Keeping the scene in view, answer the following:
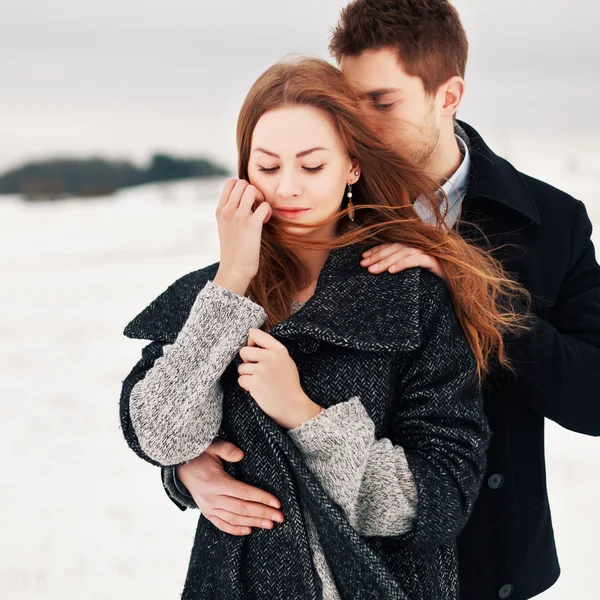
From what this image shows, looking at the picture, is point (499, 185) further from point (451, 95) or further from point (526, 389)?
point (526, 389)

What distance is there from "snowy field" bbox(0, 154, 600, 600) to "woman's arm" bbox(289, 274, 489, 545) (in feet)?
5.82

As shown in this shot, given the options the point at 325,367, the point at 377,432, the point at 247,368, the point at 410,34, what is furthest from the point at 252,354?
the point at 410,34

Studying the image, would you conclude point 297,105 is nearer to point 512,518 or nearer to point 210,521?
point 210,521

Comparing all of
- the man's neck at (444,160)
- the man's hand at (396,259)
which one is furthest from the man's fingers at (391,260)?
the man's neck at (444,160)

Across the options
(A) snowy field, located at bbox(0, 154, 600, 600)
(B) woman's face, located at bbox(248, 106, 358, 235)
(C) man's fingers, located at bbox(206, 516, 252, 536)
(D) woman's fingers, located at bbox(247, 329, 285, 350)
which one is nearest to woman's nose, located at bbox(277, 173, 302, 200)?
(B) woman's face, located at bbox(248, 106, 358, 235)

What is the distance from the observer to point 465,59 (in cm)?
189

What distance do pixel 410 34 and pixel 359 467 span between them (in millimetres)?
985

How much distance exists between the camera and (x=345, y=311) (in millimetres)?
1349

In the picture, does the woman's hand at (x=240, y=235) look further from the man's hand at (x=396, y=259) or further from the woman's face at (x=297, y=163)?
the man's hand at (x=396, y=259)

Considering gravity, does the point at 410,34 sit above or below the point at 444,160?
above

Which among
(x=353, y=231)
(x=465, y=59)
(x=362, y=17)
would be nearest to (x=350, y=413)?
(x=353, y=231)

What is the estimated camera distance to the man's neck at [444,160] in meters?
1.67

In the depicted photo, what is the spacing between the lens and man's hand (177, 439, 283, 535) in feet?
4.34

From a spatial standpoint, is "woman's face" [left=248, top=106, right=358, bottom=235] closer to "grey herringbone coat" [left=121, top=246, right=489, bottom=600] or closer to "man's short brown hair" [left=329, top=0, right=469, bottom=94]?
"grey herringbone coat" [left=121, top=246, right=489, bottom=600]
